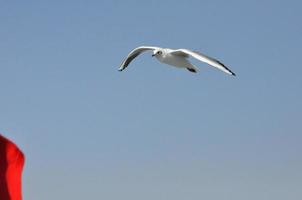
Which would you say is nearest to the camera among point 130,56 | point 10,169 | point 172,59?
point 10,169

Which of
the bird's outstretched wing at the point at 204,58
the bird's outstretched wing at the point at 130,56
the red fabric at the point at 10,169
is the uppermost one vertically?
the bird's outstretched wing at the point at 130,56

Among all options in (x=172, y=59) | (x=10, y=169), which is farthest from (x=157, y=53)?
(x=10, y=169)

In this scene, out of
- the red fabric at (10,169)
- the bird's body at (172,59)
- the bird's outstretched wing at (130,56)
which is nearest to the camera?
the red fabric at (10,169)

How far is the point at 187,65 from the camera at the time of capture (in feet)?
117

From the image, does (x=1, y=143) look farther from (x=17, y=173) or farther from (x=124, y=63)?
(x=124, y=63)

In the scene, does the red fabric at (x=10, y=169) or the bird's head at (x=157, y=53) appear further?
the bird's head at (x=157, y=53)

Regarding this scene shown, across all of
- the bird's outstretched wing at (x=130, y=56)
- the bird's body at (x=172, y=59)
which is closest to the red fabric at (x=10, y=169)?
the bird's body at (x=172, y=59)

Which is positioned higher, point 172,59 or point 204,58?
point 172,59

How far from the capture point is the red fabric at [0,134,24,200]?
12.7m

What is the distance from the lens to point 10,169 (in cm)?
1288

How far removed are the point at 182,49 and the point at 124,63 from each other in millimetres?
9075

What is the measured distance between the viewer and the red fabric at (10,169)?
1268 cm

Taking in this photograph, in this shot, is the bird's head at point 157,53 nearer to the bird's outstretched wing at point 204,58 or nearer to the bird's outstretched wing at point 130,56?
the bird's outstretched wing at point 204,58

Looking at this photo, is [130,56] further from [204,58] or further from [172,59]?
[204,58]
